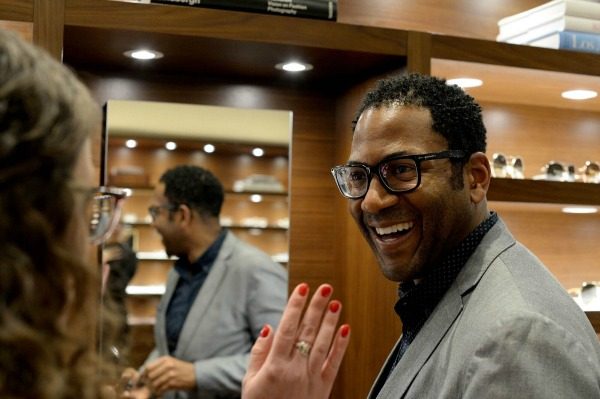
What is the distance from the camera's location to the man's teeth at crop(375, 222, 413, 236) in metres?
1.88

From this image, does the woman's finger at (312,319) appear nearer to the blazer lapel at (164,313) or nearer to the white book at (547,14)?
the blazer lapel at (164,313)

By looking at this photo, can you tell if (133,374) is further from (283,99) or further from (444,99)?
(444,99)

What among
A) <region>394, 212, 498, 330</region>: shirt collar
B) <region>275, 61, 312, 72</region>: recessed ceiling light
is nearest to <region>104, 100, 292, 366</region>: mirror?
<region>275, 61, 312, 72</region>: recessed ceiling light

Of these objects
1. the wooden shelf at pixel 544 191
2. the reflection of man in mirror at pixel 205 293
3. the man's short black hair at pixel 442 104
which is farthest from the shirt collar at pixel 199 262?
the man's short black hair at pixel 442 104

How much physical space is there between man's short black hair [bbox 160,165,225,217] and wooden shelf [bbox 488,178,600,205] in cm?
88

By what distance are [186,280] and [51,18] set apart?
0.96 meters

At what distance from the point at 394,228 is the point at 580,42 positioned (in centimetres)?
143

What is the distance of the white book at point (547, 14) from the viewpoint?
115 inches

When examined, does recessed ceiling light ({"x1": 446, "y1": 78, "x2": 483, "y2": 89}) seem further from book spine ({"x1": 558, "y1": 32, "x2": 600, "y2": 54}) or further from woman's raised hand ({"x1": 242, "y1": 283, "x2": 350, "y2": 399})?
woman's raised hand ({"x1": 242, "y1": 283, "x2": 350, "y2": 399})

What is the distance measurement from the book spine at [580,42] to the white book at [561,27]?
0.05ft

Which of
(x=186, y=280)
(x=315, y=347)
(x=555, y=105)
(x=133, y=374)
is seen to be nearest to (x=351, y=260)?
(x=186, y=280)

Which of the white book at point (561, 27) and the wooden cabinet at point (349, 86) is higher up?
the white book at point (561, 27)

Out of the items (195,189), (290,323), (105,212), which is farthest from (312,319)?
(195,189)

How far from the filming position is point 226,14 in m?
2.52
